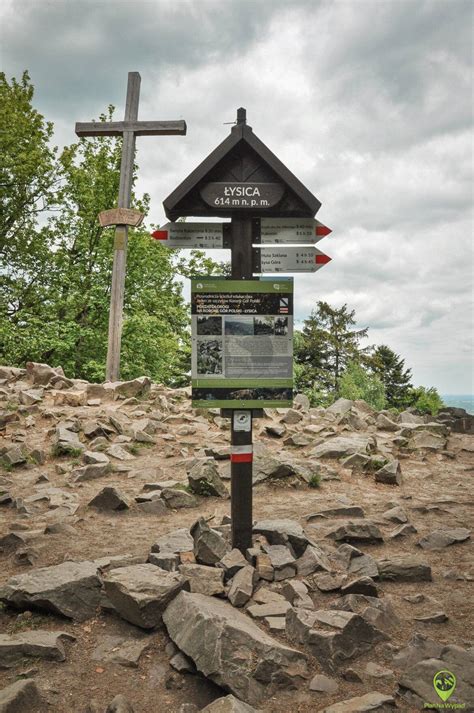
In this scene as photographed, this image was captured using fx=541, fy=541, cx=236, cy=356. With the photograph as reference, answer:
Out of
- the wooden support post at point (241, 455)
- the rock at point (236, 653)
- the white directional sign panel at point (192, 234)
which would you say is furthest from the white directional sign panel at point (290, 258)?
the rock at point (236, 653)

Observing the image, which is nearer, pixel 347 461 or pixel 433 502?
pixel 433 502

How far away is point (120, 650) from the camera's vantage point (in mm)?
4051

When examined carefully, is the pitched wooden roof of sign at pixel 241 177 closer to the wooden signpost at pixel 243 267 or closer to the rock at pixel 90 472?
the wooden signpost at pixel 243 267

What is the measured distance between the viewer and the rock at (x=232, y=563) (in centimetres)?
517

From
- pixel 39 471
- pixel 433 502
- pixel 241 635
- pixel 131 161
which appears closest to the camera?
pixel 241 635

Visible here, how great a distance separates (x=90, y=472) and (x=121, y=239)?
810 centimetres

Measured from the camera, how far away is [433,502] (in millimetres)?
8586

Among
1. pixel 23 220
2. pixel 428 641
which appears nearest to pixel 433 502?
pixel 428 641

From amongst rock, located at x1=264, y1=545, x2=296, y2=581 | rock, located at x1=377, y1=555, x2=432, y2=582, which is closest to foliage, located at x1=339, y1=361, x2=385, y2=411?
rock, located at x1=377, y1=555, x2=432, y2=582

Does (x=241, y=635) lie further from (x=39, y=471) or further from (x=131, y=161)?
(x=131, y=161)

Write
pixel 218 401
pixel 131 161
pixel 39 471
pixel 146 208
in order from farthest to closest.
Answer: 1. pixel 146 208
2. pixel 131 161
3. pixel 39 471
4. pixel 218 401

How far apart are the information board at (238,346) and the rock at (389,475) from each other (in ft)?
15.5

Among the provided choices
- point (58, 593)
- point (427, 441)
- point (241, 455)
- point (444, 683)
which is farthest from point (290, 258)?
point (427, 441)

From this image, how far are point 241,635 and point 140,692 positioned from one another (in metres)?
0.77
